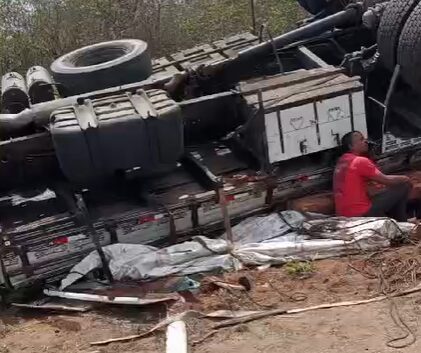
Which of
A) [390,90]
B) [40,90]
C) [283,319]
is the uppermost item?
[40,90]

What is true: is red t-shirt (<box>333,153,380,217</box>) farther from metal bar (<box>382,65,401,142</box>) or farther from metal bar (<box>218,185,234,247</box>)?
metal bar (<box>218,185,234,247</box>)

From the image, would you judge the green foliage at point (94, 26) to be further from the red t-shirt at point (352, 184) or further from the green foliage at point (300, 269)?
the green foliage at point (300, 269)

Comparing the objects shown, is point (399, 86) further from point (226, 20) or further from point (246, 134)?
point (226, 20)

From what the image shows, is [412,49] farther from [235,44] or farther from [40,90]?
[40,90]

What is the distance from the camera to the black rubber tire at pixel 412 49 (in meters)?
7.03

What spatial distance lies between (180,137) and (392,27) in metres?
2.33

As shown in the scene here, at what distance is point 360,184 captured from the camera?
269 inches

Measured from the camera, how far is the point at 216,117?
24.1ft

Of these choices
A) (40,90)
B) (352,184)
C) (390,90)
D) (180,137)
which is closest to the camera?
(180,137)

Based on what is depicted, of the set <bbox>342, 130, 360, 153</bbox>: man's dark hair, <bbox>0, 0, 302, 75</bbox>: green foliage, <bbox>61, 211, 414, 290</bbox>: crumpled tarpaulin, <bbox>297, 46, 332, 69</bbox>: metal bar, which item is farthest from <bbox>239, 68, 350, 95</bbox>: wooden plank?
<bbox>0, 0, 302, 75</bbox>: green foliage

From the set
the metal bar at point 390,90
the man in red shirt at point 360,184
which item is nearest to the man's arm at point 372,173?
the man in red shirt at point 360,184

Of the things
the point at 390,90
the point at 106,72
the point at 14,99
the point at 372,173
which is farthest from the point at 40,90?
the point at 390,90

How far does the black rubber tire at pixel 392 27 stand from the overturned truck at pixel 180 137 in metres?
0.01

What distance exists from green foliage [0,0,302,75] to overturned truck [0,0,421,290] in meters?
4.89
